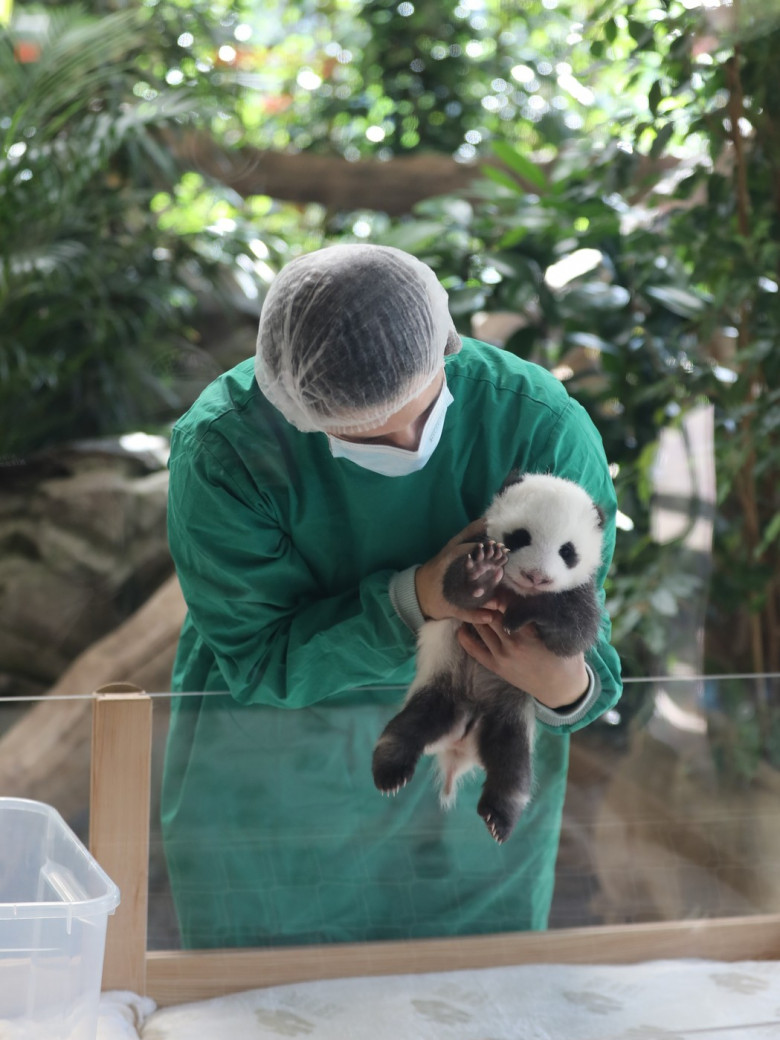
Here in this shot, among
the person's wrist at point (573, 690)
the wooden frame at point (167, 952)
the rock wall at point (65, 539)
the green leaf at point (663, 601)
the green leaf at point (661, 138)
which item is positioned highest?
the green leaf at point (661, 138)

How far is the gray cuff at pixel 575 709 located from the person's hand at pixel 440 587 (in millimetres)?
162

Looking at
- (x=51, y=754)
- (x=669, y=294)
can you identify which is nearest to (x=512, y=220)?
(x=669, y=294)

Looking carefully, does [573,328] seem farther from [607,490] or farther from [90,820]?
[90,820]

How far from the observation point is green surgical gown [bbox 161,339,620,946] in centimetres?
117

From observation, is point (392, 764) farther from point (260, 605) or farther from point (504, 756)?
point (260, 605)

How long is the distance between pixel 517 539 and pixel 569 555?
7 cm

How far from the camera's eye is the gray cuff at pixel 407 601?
3.56ft

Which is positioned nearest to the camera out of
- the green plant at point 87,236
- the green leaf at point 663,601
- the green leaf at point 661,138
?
the green leaf at point 661,138

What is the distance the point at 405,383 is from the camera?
1.02 meters

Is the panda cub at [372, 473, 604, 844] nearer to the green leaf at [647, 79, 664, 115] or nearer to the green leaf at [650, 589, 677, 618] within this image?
the green leaf at [650, 589, 677, 618]

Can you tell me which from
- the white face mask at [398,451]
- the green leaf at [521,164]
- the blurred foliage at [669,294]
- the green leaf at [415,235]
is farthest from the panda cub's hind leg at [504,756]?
the green leaf at [521,164]

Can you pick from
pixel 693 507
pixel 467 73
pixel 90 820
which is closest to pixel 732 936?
pixel 90 820

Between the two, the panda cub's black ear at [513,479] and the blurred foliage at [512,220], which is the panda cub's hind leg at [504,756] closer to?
the panda cub's black ear at [513,479]

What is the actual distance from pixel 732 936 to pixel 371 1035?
50cm
